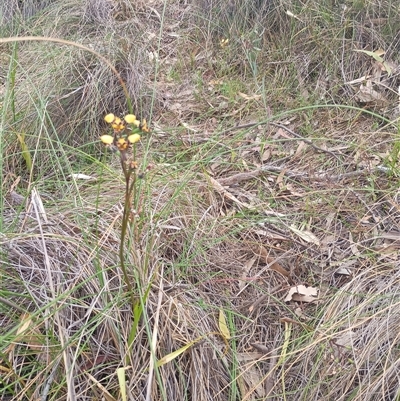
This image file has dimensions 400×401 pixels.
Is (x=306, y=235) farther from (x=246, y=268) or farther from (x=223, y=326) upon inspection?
(x=223, y=326)

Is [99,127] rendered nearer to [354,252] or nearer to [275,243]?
[275,243]

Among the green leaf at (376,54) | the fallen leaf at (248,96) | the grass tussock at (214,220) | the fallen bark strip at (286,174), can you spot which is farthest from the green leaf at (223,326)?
the green leaf at (376,54)

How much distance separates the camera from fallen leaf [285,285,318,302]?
1.71 m

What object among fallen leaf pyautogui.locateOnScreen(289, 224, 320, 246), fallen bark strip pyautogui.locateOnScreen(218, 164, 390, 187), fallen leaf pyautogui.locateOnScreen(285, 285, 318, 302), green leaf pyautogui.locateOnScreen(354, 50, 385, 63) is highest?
green leaf pyautogui.locateOnScreen(354, 50, 385, 63)

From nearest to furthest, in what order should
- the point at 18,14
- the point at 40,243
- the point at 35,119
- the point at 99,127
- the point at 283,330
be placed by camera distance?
the point at 40,243 → the point at 283,330 → the point at 35,119 → the point at 99,127 → the point at 18,14

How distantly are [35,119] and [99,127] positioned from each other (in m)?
0.36

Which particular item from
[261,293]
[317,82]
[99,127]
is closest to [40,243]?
[261,293]

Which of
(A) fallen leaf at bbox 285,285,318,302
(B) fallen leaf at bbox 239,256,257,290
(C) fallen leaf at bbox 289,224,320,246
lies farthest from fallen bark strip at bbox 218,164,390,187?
(A) fallen leaf at bbox 285,285,318,302

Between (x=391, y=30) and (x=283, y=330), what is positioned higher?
(x=391, y=30)

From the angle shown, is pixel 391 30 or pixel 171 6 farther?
pixel 171 6

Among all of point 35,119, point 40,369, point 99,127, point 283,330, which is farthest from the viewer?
point 99,127

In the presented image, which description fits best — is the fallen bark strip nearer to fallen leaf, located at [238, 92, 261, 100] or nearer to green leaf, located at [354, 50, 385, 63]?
fallen leaf, located at [238, 92, 261, 100]

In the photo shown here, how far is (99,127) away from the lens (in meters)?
2.59

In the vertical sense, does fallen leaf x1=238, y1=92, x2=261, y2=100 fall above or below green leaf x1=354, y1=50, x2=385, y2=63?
below
